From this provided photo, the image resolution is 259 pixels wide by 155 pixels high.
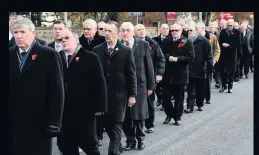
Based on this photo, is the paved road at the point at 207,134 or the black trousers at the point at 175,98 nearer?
the paved road at the point at 207,134

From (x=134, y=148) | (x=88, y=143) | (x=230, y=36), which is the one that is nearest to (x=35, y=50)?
(x=88, y=143)

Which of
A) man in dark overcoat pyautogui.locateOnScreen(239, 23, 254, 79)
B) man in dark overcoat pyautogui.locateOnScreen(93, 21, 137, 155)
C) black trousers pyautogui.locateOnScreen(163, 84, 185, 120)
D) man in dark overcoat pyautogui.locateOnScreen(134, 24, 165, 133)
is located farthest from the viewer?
man in dark overcoat pyautogui.locateOnScreen(239, 23, 254, 79)

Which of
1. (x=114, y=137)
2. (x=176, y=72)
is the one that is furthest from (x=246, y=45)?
(x=114, y=137)

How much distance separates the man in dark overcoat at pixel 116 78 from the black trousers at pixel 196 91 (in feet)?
15.7

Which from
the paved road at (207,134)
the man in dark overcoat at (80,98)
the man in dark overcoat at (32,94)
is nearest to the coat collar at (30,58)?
the man in dark overcoat at (32,94)

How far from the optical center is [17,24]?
5.44 meters

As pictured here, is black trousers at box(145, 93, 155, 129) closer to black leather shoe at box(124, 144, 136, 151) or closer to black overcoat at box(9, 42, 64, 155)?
black leather shoe at box(124, 144, 136, 151)

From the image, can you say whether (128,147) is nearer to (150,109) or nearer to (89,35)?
(150,109)

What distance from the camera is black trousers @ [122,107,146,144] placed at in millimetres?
8062

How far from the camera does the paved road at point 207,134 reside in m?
8.21

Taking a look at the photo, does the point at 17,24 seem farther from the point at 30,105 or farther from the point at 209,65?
the point at 209,65

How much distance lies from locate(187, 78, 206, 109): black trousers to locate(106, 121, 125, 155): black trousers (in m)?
4.99

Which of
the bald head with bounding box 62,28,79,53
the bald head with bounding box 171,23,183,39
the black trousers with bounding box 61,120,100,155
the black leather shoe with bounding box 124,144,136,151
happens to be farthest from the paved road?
the bald head with bounding box 62,28,79,53

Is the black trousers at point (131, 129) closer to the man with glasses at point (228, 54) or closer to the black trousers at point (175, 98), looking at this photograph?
the black trousers at point (175, 98)
